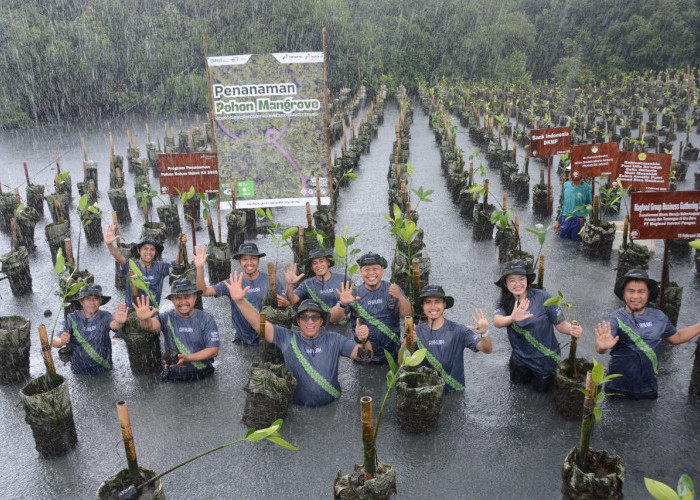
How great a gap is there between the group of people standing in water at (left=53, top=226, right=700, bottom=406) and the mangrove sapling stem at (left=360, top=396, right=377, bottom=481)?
130cm

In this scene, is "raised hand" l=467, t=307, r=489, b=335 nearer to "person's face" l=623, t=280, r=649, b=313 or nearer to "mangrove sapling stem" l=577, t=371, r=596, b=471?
"mangrove sapling stem" l=577, t=371, r=596, b=471

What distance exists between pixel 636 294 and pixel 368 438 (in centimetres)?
272

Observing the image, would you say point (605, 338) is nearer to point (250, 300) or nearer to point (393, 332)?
point (393, 332)

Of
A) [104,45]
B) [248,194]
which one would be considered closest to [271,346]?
[248,194]

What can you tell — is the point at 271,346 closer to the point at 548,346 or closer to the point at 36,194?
the point at 548,346

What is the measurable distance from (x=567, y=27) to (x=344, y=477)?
51.4 metres

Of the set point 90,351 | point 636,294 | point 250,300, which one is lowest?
point 90,351

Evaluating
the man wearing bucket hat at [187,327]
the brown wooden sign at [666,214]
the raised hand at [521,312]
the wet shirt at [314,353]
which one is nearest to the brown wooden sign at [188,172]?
the man wearing bucket hat at [187,327]

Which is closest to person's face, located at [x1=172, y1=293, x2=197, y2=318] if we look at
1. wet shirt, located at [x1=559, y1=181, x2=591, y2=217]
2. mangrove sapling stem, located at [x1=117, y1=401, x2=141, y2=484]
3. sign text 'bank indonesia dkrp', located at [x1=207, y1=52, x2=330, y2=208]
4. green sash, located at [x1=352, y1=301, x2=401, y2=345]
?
green sash, located at [x1=352, y1=301, x2=401, y2=345]

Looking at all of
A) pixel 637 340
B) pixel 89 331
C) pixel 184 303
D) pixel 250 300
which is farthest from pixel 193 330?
pixel 637 340

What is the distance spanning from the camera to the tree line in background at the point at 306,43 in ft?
97.5

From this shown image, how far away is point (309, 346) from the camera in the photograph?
546 cm

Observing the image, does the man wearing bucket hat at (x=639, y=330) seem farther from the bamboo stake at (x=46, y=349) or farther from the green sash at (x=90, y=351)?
the green sash at (x=90, y=351)

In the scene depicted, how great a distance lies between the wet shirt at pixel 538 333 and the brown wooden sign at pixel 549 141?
6.52m
